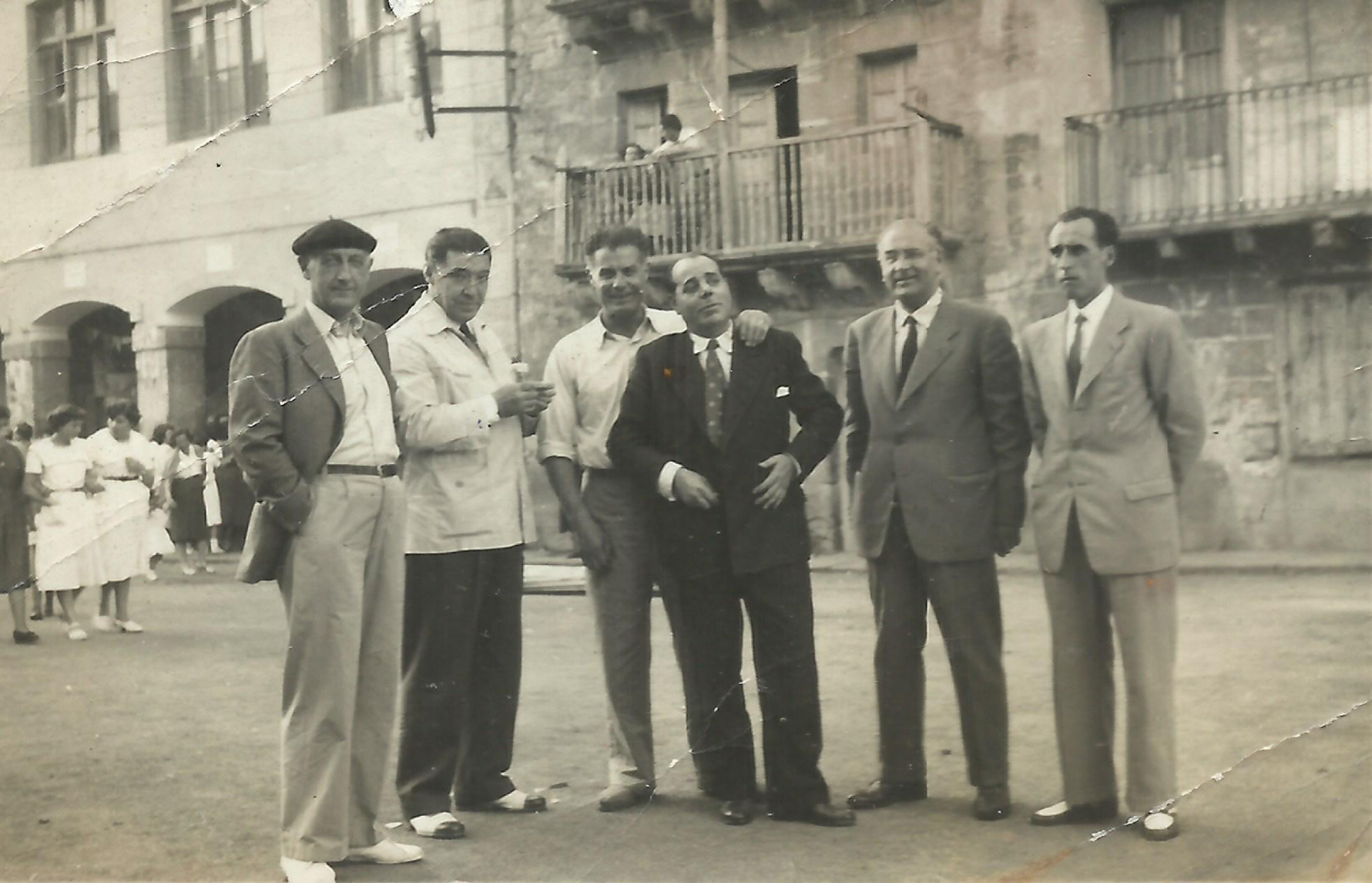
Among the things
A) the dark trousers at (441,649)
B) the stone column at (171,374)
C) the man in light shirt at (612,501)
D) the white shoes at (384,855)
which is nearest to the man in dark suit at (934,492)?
the man in light shirt at (612,501)

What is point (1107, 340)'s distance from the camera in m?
3.30

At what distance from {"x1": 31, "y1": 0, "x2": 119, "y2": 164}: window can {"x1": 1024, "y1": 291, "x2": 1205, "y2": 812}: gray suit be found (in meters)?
2.45

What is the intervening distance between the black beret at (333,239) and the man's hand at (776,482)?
106cm

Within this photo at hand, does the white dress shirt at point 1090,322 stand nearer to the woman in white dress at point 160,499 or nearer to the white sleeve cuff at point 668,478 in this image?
the white sleeve cuff at point 668,478

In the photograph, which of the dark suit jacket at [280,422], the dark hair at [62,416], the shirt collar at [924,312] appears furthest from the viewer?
the dark hair at [62,416]

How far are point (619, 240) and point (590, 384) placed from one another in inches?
14.3

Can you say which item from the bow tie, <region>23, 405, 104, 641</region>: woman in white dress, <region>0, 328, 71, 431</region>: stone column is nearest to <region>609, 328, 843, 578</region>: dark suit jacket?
the bow tie

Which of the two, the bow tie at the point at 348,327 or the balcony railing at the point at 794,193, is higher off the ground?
the balcony railing at the point at 794,193

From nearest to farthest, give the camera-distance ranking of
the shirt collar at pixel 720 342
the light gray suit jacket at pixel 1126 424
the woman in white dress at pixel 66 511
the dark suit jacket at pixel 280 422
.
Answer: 1. the dark suit jacket at pixel 280 422
2. the light gray suit jacket at pixel 1126 424
3. the shirt collar at pixel 720 342
4. the woman in white dress at pixel 66 511

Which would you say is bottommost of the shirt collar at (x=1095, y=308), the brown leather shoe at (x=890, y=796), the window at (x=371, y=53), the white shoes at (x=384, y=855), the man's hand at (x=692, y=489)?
the white shoes at (x=384, y=855)

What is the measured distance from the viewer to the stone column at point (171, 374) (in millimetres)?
3730

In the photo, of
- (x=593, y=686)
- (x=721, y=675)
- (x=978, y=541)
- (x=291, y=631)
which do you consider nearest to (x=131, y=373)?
(x=291, y=631)

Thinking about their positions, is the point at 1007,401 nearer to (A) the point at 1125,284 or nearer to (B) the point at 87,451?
(A) the point at 1125,284

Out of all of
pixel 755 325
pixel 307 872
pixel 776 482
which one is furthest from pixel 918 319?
pixel 307 872
